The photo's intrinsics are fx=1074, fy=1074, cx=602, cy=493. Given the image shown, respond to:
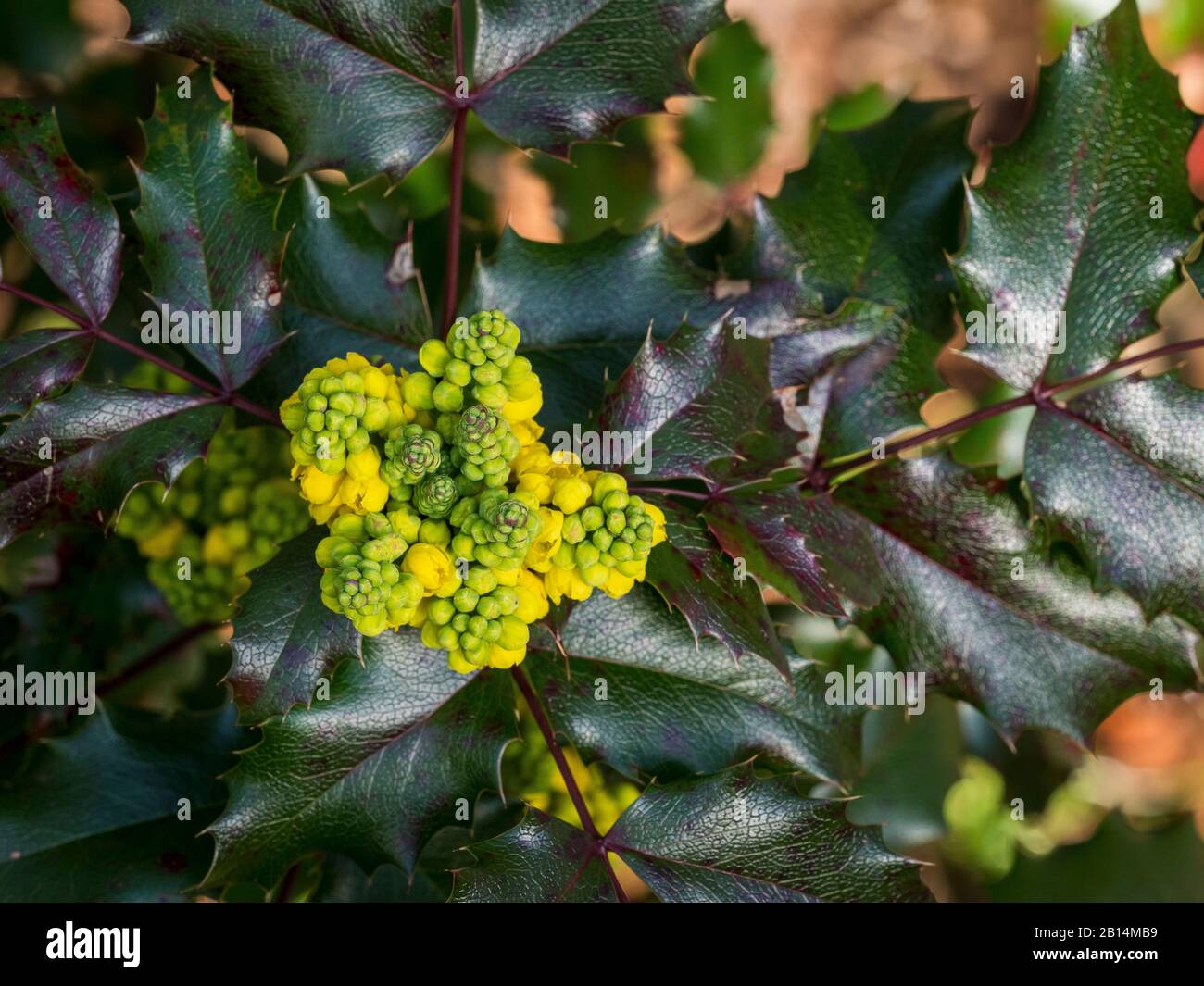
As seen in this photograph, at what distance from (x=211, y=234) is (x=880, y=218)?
800 millimetres

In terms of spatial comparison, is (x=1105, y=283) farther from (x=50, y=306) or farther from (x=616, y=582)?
(x=50, y=306)

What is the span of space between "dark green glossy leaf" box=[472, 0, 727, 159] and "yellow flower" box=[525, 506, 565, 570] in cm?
48

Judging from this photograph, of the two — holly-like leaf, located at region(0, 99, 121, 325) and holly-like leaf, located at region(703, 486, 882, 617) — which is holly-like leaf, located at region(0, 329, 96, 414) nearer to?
holly-like leaf, located at region(0, 99, 121, 325)

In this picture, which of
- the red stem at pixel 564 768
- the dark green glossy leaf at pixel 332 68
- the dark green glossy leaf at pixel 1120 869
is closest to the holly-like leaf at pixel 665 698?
the red stem at pixel 564 768

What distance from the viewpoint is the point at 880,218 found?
136cm

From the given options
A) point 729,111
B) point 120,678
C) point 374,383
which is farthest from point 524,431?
point 729,111

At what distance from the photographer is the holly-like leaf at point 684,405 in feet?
3.47

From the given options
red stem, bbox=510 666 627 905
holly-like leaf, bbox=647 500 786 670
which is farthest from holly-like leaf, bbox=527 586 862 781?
holly-like leaf, bbox=647 500 786 670

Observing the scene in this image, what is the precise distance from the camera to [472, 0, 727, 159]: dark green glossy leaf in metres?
1.18

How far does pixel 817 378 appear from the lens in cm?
128

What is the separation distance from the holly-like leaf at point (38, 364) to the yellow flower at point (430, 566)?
44 cm

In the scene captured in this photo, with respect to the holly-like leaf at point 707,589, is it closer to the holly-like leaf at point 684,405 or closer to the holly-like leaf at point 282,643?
the holly-like leaf at point 684,405
